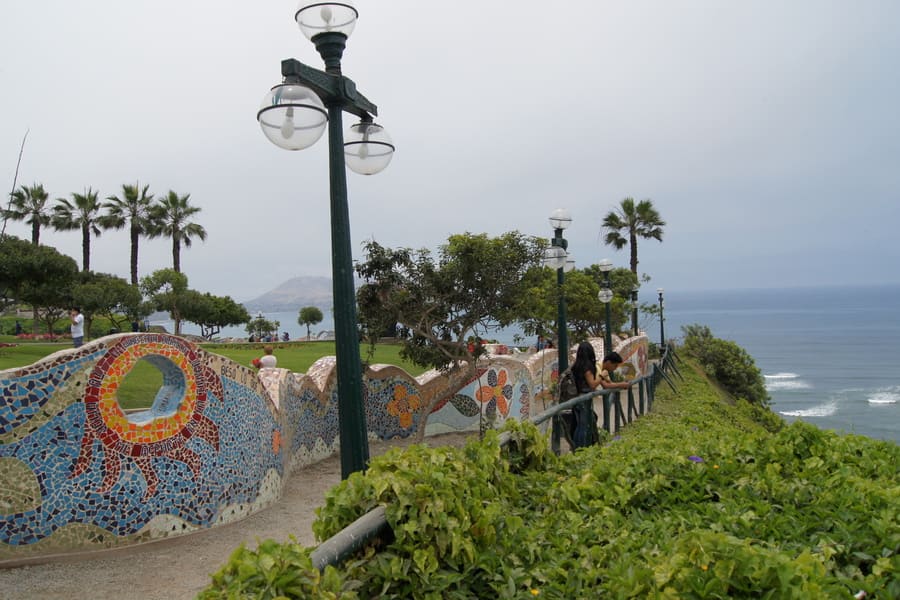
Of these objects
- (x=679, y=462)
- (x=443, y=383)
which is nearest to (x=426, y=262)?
(x=443, y=383)

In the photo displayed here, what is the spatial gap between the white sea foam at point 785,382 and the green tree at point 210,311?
152 feet

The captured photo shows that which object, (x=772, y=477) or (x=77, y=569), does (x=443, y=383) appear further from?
(x=772, y=477)

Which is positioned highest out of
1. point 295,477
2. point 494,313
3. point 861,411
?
point 494,313

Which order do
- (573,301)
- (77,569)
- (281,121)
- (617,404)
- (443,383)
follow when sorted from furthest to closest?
(573,301), (443,383), (617,404), (77,569), (281,121)

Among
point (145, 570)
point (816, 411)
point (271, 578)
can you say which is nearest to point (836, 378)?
point (816, 411)

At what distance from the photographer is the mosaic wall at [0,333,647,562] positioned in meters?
6.04

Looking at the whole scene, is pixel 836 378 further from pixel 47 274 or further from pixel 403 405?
pixel 47 274

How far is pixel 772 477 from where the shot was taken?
3650 millimetres

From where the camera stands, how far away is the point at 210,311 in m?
47.4

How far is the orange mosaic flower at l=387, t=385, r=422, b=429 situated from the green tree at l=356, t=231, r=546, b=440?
0.79m

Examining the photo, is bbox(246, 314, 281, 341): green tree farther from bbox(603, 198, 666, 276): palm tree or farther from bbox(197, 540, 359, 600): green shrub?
bbox(197, 540, 359, 600): green shrub

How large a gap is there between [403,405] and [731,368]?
26304 millimetres

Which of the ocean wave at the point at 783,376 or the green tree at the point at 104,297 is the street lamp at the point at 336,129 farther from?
the ocean wave at the point at 783,376

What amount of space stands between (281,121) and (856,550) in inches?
149
